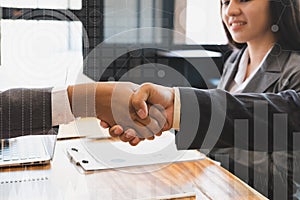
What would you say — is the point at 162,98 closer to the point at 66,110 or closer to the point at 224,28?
the point at 66,110

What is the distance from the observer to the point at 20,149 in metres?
0.68

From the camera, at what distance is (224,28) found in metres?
1.01

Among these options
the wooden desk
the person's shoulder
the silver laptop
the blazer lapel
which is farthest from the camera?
the person's shoulder

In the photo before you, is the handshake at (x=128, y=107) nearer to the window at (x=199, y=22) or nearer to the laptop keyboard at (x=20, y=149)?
the laptop keyboard at (x=20, y=149)

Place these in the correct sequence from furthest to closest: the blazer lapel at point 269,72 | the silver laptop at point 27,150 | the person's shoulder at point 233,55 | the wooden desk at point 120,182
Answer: the person's shoulder at point 233,55
the blazer lapel at point 269,72
the silver laptop at point 27,150
the wooden desk at point 120,182

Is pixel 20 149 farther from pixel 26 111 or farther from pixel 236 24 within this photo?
pixel 236 24

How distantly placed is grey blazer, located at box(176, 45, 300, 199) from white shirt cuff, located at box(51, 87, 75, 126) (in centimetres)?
18

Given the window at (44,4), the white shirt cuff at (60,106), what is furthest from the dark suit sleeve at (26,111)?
the window at (44,4)

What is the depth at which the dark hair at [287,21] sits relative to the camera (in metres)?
0.80

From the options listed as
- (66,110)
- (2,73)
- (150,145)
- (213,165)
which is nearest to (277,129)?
(213,165)

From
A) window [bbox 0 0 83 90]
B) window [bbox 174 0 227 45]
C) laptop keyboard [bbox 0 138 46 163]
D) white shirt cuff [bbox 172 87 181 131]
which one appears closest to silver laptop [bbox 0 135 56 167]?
laptop keyboard [bbox 0 138 46 163]

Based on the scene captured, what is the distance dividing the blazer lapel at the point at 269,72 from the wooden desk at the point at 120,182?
24cm

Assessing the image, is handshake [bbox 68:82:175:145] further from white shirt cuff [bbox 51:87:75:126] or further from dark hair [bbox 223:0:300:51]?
dark hair [bbox 223:0:300:51]

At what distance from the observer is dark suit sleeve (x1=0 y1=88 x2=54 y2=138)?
59cm
